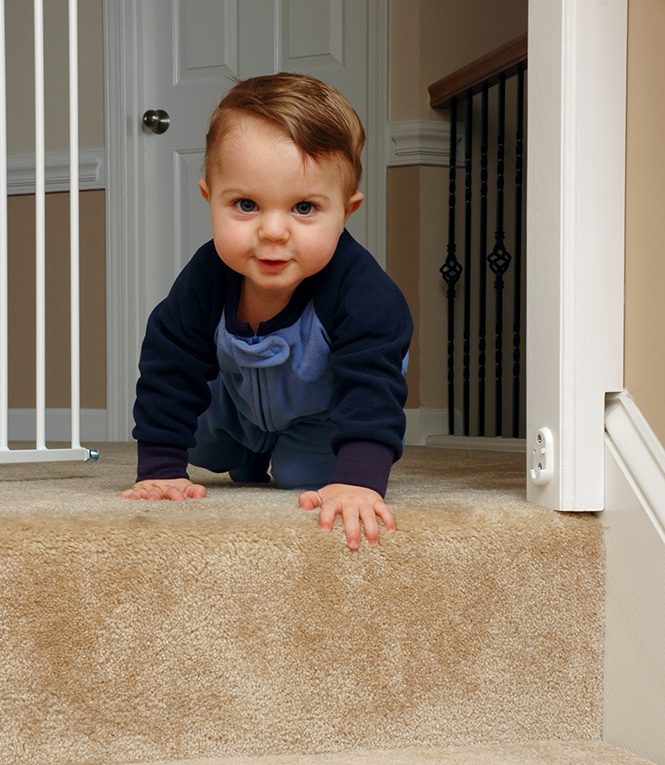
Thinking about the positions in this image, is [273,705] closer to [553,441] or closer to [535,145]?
[553,441]

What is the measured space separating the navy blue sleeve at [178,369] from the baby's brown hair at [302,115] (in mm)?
163

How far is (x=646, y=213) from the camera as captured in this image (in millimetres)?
1107

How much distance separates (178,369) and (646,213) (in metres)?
0.61

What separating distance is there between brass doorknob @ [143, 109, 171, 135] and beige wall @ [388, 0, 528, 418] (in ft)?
2.48

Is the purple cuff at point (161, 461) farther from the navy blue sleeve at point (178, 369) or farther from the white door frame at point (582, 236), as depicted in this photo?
the white door frame at point (582, 236)

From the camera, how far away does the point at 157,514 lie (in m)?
1.06

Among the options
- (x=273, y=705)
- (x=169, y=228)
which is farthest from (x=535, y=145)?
(x=169, y=228)

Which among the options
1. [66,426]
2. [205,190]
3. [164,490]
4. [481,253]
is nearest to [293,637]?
[164,490]

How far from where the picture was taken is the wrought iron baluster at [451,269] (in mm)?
3191

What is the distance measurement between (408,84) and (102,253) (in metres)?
1.15

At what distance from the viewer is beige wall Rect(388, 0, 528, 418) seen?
3.26 m

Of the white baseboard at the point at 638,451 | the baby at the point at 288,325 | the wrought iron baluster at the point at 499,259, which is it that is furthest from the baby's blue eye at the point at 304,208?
the wrought iron baluster at the point at 499,259

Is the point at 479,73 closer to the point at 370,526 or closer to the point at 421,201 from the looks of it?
the point at 421,201

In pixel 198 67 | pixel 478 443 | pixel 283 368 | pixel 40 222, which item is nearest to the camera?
pixel 283 368
